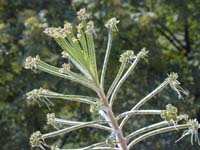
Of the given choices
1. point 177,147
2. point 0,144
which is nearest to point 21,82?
point 0,144

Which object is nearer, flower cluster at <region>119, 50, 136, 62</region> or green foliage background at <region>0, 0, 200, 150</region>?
flower cluster at <region>119, 50, 136, 62</region>

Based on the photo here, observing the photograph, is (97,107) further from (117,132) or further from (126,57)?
(126,57)

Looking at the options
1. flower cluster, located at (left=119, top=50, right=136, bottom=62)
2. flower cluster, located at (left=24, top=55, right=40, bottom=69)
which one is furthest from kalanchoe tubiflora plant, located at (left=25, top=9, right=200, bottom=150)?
flower cluster, located at (left=119, top=50, right=136, bottom=62)

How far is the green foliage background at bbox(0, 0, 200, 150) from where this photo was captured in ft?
13.9

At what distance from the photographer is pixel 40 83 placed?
4281 millimetres

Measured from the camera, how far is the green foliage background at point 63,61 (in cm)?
422

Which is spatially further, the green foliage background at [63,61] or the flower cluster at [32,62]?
the green foliage background at [63,61]

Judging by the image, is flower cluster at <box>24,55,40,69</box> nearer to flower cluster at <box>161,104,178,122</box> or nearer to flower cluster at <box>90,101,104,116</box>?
flower cluster at <box>90,101,104,116</box>

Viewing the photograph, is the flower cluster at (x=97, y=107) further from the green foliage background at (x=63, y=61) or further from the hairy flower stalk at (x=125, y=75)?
the green foliage background at (x=63, y=61)

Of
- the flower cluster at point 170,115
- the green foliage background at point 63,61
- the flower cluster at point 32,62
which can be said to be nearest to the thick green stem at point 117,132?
the flower cluster at point 170,115

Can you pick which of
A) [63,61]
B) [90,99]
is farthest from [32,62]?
[63,61]

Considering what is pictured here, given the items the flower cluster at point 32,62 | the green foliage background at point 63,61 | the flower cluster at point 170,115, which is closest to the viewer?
the flower cluster at point 170,115

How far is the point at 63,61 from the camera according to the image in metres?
4.46

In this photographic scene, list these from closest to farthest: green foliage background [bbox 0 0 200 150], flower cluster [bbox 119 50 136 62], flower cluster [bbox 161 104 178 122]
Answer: flower cluster [bbox 161 104 178 122] < flower cluster [bbox 119 50 136 62] < green foliage background [bbox 0 0 200 150]
